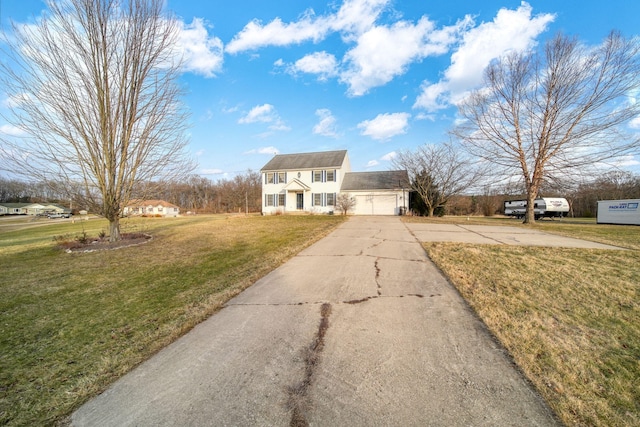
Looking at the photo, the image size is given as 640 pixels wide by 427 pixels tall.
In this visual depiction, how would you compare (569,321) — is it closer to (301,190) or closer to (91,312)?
(91,312)

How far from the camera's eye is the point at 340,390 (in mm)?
1992

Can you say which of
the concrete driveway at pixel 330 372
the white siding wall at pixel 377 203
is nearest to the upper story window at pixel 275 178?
the white siding wall at pixel 377 203

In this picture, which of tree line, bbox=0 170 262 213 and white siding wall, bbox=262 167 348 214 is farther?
tree line, bbox=0 170 262 213

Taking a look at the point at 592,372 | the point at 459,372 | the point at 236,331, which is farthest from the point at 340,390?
the point at 592,372

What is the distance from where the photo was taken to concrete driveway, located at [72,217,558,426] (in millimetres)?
1760

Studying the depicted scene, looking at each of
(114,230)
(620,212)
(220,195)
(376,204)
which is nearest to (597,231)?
(620,212)

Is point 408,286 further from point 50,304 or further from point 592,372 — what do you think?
point 50,304

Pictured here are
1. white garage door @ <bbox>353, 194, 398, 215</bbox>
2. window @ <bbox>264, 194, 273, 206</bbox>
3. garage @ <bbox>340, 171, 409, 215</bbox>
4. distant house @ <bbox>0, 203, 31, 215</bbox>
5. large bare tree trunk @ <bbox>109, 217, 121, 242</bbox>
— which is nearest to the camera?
large bare tree trunk @ <bbox>109, 217, 121, 242</bbox>

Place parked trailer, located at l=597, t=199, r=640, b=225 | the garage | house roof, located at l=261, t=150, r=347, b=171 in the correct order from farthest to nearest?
1. house roof, located at l=261, t=150, r=347, b=171
2. the garage
3. parked trailer, located at l=597, t=199, r=640, b=225

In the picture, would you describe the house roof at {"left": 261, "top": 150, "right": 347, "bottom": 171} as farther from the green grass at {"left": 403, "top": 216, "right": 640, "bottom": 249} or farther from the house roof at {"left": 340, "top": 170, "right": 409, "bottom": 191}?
the green grass at {"left": 403, "top": 216, "right": 640, "bottom": 249}

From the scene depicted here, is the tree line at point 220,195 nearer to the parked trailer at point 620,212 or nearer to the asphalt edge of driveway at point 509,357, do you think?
the asphalt edge of driveway at point 509,357

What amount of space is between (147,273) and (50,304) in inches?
67.8

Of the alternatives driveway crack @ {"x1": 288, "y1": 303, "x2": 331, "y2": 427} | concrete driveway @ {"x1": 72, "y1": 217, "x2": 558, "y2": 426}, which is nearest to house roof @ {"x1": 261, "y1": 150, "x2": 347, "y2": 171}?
concrete driveway @ {"x1": 72, "y1": 217, "x2": 558, "y2": 426}

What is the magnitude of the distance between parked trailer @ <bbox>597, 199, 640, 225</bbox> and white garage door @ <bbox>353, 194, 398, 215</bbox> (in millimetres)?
15471
